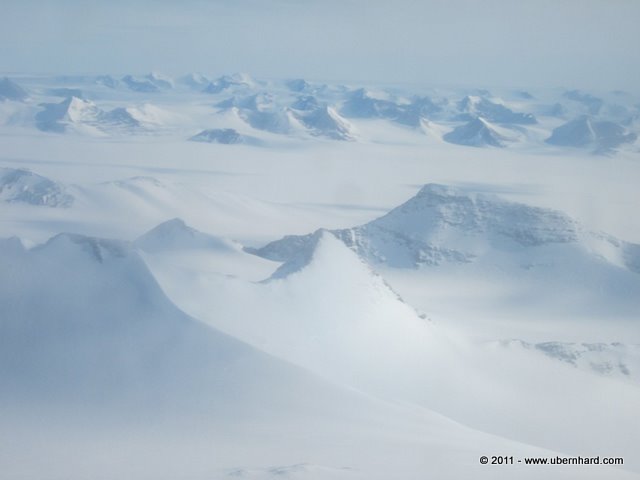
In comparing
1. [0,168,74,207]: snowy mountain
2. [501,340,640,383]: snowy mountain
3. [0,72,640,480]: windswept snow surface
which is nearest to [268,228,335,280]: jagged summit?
[0,72,640,480]: windswept snow surface

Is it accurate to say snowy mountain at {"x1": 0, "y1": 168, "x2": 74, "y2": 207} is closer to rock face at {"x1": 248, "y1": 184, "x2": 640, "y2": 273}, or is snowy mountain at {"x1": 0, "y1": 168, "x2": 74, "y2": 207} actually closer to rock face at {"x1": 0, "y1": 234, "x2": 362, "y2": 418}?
rock face at {"x1": 248, "y1": 184, "x2": 640, "y2": 273}

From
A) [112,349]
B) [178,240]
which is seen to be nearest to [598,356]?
[112,349]

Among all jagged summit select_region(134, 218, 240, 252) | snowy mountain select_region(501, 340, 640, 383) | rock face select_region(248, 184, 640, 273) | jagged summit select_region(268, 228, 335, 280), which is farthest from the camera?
rock face select_region(248, 184, 640, 273)

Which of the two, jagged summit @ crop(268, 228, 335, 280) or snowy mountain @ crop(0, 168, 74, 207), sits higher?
snowy mountain @ crop(0, 168, 74, 207)

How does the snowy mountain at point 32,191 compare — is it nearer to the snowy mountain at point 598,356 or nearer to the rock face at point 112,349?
the rock face at point 112,349

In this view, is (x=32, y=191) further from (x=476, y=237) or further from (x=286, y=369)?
(x=286, y=369)

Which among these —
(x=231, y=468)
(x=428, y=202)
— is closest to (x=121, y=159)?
(x=428, y=202)
